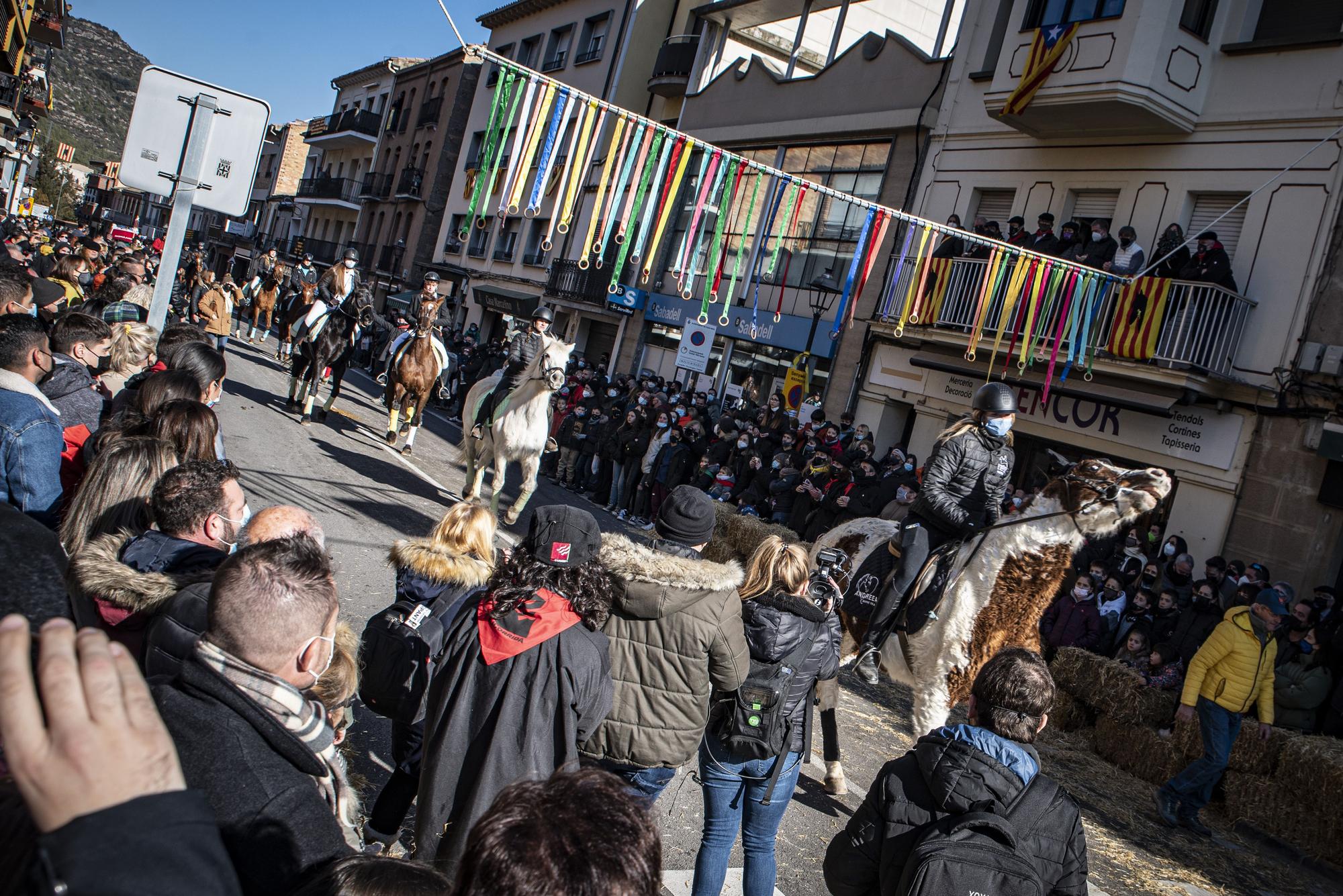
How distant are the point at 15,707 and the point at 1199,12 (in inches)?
702

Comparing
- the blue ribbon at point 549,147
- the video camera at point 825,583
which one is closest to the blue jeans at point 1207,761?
the video camera at point 825,583

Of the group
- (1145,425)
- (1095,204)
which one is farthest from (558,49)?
(1145,425)

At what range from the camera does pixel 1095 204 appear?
16516 mm

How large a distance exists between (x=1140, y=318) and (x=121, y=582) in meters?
14.3

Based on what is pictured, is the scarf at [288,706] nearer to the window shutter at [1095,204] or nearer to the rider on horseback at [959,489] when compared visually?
the rider on horseback at [959,489]

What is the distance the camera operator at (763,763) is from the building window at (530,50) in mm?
39213

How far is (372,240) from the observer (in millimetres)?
51719

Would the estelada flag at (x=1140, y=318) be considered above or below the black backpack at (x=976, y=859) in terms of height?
above

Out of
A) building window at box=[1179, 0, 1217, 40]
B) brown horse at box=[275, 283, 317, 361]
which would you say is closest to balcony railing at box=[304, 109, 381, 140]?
brown horse at box=[275, 283, 317, 361]

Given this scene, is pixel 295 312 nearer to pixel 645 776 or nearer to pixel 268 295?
pixel 268 295

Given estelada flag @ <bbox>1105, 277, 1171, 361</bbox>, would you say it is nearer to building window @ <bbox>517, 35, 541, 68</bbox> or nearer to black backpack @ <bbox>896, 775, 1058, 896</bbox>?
black backpack @ <bbox>896, 775, 1058, 896</bbox>

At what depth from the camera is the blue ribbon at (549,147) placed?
24.6 ft

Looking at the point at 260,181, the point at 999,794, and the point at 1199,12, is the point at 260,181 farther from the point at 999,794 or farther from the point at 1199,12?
the point at 999,794

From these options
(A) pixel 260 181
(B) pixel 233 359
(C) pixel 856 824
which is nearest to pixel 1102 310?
(C) pixel 856 824
